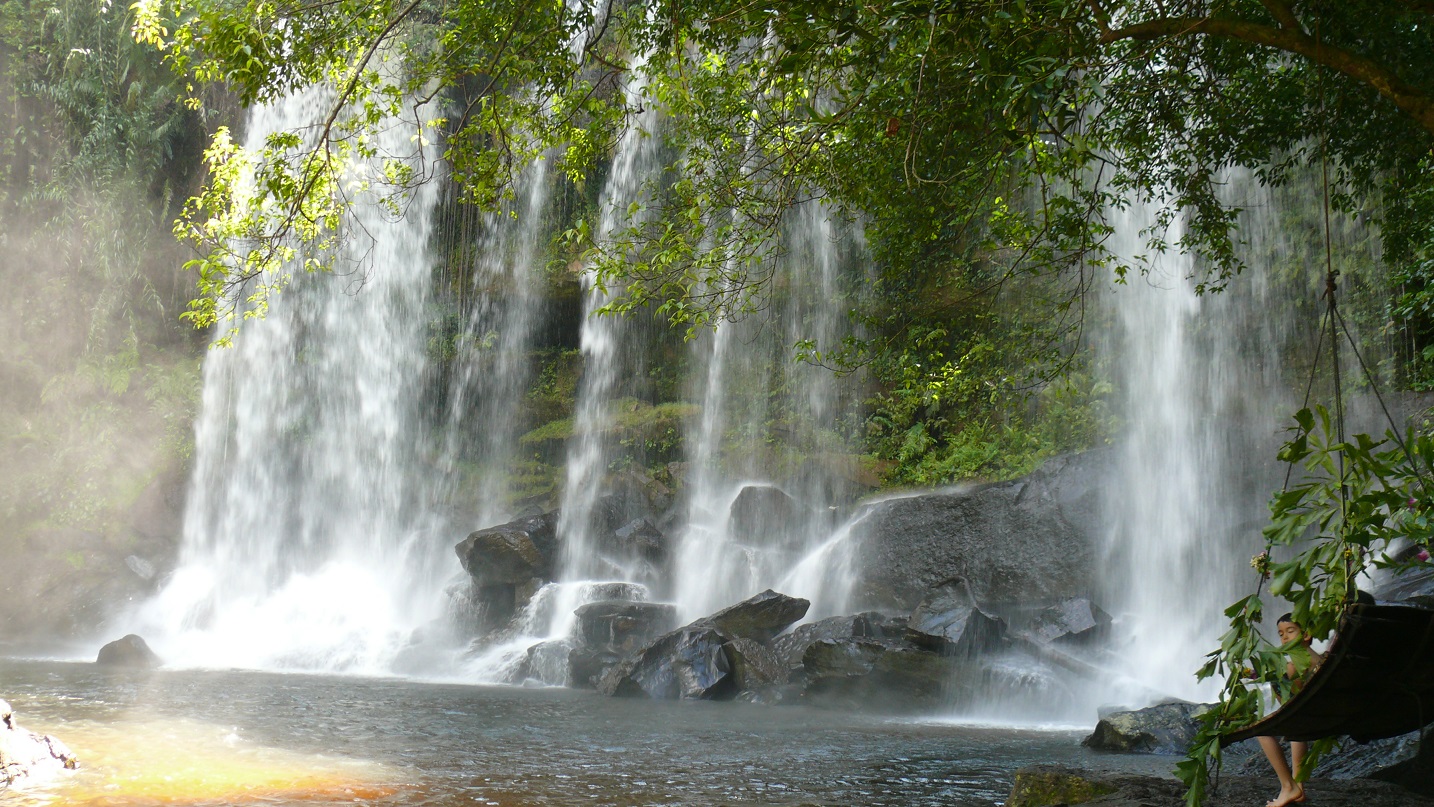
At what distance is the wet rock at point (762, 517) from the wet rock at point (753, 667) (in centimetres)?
427

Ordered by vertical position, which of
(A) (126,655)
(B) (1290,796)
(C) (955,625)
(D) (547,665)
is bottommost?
(A) (126,655)

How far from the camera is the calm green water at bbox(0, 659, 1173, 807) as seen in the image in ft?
19.8

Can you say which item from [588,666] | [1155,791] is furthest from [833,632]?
[1155,791]

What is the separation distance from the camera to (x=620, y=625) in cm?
1342

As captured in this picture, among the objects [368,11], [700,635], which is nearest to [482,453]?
[700,635]

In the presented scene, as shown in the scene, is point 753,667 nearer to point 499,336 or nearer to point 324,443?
point 499,336

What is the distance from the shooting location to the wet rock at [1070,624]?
11555 mm

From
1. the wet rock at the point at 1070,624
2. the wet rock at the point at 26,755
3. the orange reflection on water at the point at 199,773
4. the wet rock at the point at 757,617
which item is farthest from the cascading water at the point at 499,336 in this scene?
the wet rock at the point at 26,755

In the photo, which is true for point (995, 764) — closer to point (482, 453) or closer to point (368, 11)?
point (368, 11)

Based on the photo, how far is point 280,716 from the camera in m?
9.12

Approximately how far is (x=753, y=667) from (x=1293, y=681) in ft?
27.2

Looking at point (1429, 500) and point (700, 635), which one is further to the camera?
point (700, 635)

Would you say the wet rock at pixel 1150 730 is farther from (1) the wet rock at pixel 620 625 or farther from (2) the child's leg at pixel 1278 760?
(1) the wet rock at pixel 620 625

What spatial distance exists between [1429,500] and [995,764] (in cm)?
490
